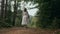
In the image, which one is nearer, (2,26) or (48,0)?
(48,0)

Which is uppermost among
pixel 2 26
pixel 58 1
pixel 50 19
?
pixel 58 1

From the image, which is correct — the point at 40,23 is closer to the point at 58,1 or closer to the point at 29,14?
the point at 58,1

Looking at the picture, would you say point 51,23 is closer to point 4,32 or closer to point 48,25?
point 48,25

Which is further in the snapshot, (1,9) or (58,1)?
→ (1,9)

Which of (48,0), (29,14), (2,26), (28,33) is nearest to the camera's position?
(28,33)

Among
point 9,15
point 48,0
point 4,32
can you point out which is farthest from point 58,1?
point 9,15

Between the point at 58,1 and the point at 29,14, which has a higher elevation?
the point at 58,1

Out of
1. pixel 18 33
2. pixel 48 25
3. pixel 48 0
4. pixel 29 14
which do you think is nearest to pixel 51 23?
pixel 48 25

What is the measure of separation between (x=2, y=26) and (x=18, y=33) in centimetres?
290

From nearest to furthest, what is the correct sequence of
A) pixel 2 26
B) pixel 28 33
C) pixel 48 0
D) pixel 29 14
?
pixel 28 33
pixel 48 0
pixel 2 26
pixel 29 14

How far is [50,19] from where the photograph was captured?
427 inches

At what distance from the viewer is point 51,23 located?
34.9ft

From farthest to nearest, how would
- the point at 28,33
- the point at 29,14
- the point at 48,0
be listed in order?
the point at 29,14
the point at 48,0
the point at 28,33

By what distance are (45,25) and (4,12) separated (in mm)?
4355
